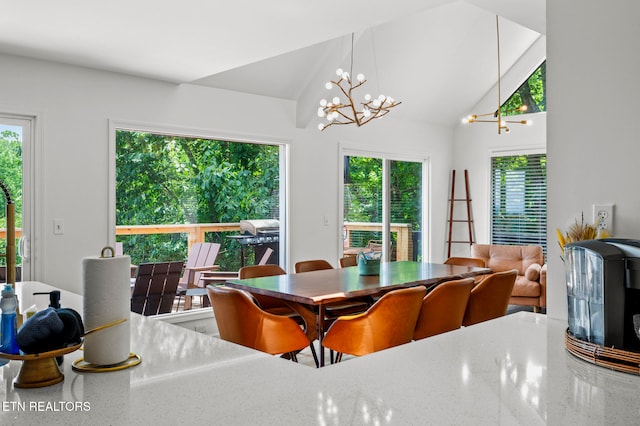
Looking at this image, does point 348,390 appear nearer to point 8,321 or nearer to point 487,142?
point 8,321

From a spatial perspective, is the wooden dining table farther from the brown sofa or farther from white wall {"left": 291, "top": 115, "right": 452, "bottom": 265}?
the brown sofa

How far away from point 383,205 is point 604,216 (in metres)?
5.43

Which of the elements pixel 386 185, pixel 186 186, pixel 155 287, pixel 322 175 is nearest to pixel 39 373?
pixel 155 287

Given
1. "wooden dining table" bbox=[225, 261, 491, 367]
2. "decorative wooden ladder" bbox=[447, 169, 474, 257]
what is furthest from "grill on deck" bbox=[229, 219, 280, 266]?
"decorative wooden ladder" bbox=[447, 169, 474, 257]

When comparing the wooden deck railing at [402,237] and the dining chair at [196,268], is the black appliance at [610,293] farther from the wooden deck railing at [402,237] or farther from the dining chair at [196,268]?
the wooden deck railing at [402,237]

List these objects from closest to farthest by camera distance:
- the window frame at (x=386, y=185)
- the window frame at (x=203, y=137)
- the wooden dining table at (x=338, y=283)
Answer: the wooden dining table at (x=338, y=283)
the window frame at (x=203, y=137)
the window frame at (x=386, y=185)

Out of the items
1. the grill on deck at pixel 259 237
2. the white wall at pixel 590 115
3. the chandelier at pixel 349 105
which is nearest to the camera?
the white wall at pixel 590 115

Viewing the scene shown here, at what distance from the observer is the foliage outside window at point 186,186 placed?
15.1ft

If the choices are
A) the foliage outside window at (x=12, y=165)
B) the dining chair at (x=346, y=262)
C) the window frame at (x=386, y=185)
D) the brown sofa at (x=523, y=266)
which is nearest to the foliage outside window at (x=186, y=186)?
the foliage outside window at (x=12, y=165)

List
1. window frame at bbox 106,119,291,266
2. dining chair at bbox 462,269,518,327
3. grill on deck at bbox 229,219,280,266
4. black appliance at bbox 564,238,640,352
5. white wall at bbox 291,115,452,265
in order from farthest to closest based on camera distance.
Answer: white wall at bbox 291,115,452,265
grill on deck at bbox 229,219,280,266
window frame at bbox 106,119,291,266
dining chair at bbox 462,269,518,327
black appliance at bbox 564,238,640,352

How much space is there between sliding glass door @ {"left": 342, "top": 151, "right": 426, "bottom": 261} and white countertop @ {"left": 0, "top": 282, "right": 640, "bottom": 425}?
4.95 m

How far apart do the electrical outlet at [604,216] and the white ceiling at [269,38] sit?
1.79 meters

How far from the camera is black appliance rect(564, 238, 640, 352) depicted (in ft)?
4.13

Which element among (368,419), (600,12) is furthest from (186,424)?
(600,12)
